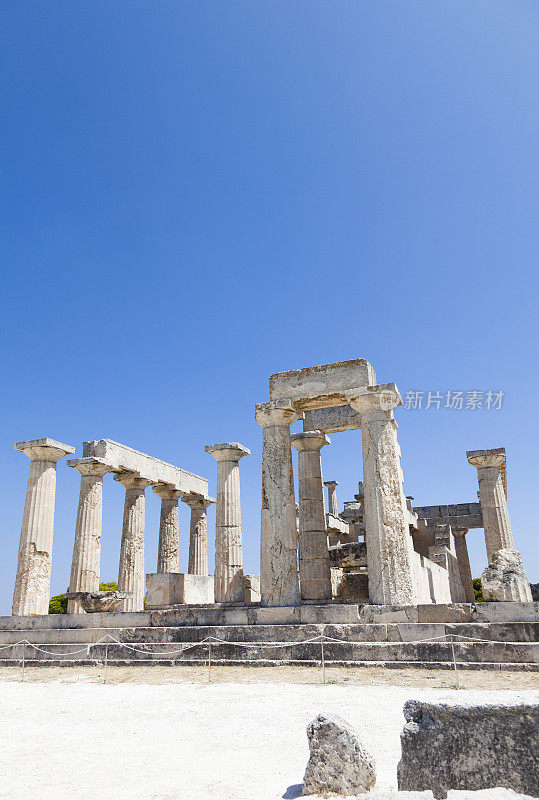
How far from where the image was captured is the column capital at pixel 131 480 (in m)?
21.2

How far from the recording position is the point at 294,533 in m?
14.5

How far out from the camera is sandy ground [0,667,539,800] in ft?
15.5

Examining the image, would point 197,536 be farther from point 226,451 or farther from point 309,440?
point 309,440

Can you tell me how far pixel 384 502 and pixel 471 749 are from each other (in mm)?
10041

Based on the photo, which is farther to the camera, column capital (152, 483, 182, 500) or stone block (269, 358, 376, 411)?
column capital (152, 483, 182, 500)

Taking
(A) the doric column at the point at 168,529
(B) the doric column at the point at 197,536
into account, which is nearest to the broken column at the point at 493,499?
(B) the doric column at the point at 197,536

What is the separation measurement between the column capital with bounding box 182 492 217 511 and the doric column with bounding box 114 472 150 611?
10.6ft

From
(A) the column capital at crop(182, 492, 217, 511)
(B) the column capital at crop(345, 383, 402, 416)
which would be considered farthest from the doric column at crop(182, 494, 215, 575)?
(B) the column capital at crop(345, 383, 402, 416)

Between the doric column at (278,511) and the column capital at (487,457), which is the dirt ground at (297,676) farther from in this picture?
the column capital at (487,457)

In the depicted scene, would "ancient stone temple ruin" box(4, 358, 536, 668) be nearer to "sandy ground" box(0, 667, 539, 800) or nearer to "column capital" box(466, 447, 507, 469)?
Result: "column capital" box(466, 447, 507, 469)

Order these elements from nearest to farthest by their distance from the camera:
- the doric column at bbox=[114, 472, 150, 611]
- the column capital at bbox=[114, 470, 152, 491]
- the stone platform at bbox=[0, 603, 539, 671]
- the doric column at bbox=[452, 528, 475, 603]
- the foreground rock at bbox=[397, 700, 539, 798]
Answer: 1. the foreground rock at bbox=[397, 700, 539, 798]
2. the stone platform at bbox=[0, 603, 539, 671]
3. the doric column at bbox=[114, 472, 150, 611]
4. the column capital at bbox=[114, 470, 152, 491]
5. the doric column at bbox=[452, 528, 475, 603]

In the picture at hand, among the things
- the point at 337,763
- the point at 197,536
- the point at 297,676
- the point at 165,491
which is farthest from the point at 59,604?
the point at 337,763

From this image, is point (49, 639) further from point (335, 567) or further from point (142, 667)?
point (335, 567)

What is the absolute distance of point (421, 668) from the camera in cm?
1016
